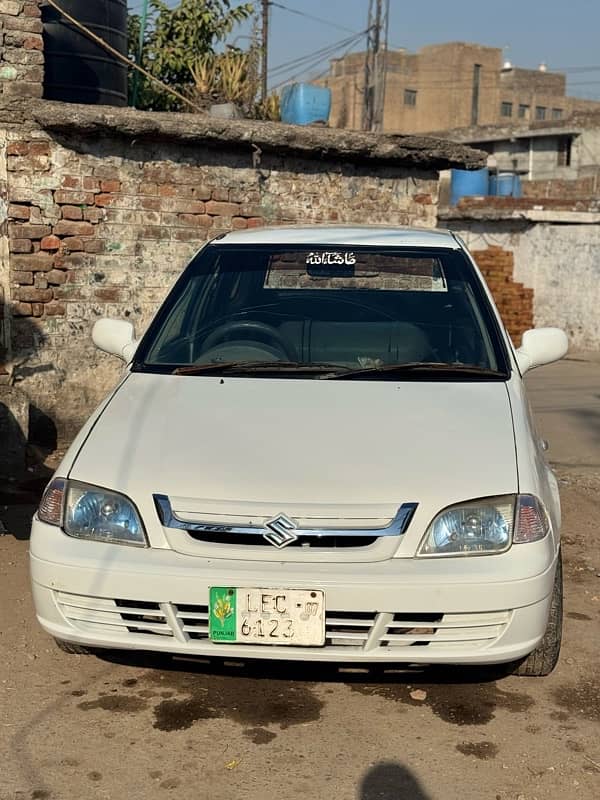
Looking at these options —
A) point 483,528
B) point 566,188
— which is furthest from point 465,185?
point 483,528

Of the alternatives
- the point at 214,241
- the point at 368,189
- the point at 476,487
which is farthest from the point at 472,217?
the point at 476,487

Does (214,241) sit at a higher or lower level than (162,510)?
higher

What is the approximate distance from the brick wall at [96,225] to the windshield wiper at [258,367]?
3.51 metres

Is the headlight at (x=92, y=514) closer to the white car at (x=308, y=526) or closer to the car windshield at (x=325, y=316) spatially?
the white car at (x=308, y=526)

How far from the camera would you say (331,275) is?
4.57 metres

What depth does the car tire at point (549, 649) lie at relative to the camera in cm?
352

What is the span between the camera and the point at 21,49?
7.00 m

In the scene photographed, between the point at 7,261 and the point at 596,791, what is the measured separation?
18.2ft

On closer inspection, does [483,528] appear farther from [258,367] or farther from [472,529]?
[258,367]

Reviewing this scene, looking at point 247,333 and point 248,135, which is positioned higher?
point 248,135

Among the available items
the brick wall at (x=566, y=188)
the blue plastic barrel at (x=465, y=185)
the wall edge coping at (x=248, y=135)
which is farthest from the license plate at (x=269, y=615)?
the brick wall at (x=566, y=188)

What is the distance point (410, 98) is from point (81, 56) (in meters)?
48.5

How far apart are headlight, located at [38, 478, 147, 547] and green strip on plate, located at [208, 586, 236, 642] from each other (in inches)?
11.3

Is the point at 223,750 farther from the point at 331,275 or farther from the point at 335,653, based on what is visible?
the point at 331,275
